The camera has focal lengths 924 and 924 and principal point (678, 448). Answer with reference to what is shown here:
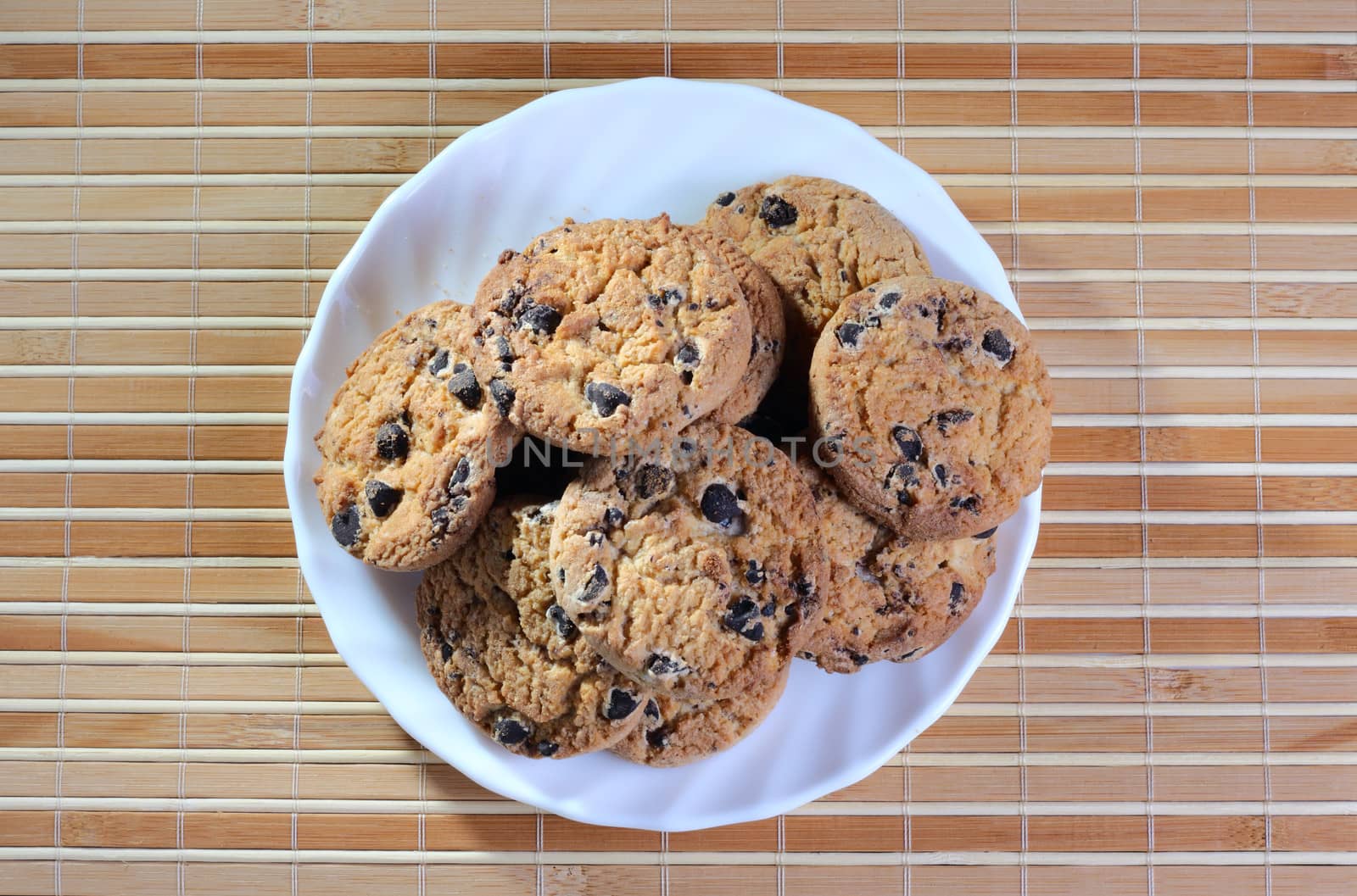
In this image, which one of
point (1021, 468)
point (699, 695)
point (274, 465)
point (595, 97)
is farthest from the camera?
point (274, 465)

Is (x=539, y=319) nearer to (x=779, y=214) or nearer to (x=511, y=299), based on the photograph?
(x=511, y=299)

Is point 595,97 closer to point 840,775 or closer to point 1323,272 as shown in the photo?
point 840,775

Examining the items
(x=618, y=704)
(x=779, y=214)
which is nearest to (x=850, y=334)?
(x=779, y=214)

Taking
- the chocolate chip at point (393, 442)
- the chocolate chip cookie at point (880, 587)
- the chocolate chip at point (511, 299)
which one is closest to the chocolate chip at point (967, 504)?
the chocolate chip cookie at point (880, 587)

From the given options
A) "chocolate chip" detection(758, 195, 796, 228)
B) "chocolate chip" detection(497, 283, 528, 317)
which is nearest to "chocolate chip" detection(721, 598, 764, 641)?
"chocolate chip" detection(497, 283, 528, 317)

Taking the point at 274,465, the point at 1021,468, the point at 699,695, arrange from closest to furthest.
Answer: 1. the point at 699,695
2. the point at 1021,468
3. the point at 274,465

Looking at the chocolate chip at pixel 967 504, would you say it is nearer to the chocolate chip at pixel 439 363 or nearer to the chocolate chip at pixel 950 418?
the chocolate chip at pixel 950 418

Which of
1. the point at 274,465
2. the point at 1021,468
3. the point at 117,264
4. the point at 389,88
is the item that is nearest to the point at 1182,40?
the point at 1021,468
